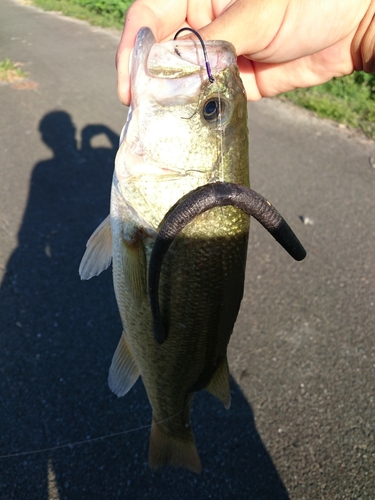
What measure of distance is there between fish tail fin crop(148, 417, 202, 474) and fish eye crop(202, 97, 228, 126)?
51.0 inches

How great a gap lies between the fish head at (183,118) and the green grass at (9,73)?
7124mm

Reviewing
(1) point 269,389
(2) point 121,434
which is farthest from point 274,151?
(2) point 121,434

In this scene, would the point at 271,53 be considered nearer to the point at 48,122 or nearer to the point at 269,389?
the point at 269,389

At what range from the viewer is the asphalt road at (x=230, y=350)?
2.67 metres

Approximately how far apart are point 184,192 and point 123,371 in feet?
2.75

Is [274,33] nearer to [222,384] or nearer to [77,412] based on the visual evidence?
[222,384]

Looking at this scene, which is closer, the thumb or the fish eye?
the fish eye

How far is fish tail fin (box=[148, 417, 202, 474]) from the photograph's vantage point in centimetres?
186

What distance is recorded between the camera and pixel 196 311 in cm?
144

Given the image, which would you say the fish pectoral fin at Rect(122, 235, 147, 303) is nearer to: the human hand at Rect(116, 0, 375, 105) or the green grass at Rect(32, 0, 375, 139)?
the human hand at Rect(116, 0, 375, 105)

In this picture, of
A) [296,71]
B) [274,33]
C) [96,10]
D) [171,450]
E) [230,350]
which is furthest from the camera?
[96,10]

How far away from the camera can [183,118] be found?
4.72ft

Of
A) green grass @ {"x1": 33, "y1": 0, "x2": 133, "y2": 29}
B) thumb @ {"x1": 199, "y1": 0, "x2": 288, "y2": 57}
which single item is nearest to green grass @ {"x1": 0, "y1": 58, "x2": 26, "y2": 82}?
green grass @ {"x1": 33, "y1": 0, "x2": 133, "y2": 29}

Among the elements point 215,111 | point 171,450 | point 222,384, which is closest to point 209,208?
point 215,111
